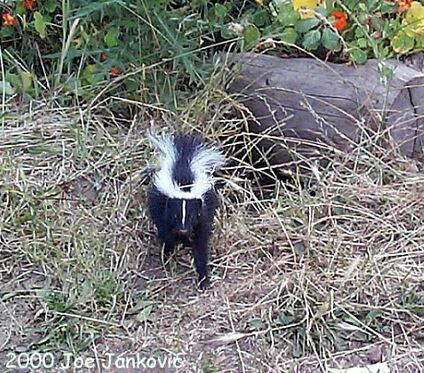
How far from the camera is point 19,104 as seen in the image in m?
4.68

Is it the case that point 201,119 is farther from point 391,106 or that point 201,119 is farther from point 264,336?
point 264,336

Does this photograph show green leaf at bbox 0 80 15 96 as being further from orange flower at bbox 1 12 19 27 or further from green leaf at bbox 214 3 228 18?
green leaf at bbox 214 3 228 18

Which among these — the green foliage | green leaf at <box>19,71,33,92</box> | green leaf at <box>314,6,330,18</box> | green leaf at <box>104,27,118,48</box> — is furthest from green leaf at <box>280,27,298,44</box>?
green leaf at <box>19,71,33,92</box>

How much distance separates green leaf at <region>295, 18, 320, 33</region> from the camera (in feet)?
14.6

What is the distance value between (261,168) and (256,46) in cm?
56

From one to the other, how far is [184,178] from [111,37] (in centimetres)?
105

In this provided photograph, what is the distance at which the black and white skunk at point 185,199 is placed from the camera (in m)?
3.64

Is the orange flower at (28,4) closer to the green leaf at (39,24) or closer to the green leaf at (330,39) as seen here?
the green leaf at (39,24)

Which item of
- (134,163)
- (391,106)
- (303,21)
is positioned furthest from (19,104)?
(391,106)

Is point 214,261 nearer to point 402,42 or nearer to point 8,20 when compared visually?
point 402,42

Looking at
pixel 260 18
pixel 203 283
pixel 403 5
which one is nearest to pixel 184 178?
pixel 203 283

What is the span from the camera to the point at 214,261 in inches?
153

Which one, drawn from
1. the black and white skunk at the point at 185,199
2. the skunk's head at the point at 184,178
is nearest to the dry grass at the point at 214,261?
the black and white skunk at the point at 185,199

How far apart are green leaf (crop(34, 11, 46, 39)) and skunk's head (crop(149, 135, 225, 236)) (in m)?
0.92
